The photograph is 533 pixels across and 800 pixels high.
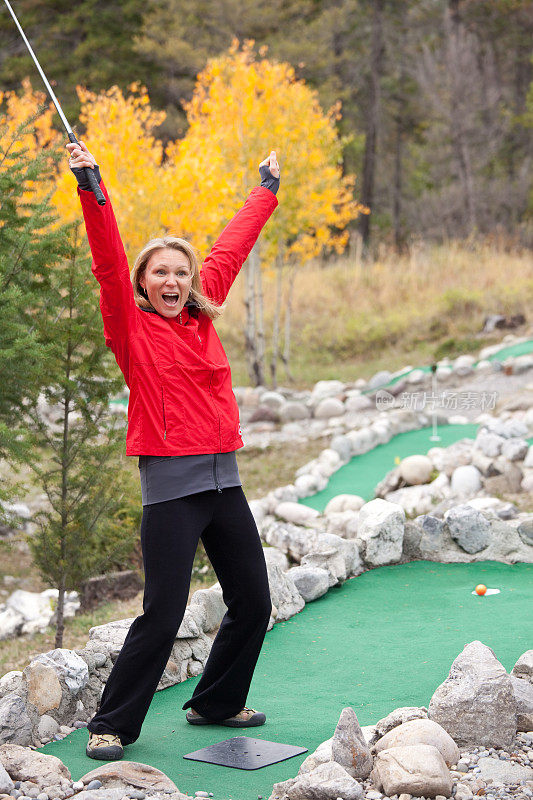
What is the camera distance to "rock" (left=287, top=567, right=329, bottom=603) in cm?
564

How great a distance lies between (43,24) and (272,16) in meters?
7.72

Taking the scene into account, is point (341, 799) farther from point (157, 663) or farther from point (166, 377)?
point (166, 377)

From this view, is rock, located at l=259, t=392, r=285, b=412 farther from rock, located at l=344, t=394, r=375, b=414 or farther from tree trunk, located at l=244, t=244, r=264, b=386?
tree trunk, located at l=244, t=244, r=264, b=386

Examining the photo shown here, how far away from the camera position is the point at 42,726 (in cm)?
383

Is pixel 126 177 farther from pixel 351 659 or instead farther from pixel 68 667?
pixel 68 667

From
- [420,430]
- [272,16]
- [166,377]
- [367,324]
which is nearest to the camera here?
[166,377]

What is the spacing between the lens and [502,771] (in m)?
3.31

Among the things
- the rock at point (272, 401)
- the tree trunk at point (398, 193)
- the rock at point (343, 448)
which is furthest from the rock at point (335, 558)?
the tree trunk at point (398, 193)

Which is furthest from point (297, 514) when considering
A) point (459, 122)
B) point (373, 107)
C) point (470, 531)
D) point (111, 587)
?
point (373, 107)

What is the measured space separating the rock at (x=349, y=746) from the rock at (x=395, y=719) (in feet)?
0.78

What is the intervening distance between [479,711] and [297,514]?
202 inches

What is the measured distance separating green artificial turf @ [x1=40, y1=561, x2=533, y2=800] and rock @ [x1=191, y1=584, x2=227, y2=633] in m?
0.29

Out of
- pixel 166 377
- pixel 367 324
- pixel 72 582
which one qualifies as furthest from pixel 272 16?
pixel 166 377

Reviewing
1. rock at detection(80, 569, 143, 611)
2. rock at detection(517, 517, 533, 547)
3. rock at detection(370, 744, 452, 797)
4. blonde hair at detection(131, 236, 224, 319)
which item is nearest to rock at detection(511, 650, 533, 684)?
rock at detection(370, 744, 452, 797)
